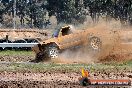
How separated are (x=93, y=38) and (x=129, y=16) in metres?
55.5

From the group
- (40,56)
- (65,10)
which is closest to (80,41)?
(40,56)

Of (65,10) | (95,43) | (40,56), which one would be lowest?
(65,10)

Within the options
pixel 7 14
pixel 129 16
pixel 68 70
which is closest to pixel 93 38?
pixel 68 70

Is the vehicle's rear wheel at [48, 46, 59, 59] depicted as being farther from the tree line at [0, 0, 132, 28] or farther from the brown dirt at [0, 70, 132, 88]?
the tree line at [0, 0, 132, 28]

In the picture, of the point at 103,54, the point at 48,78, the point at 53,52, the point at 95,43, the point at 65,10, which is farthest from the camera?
the point at 65,10

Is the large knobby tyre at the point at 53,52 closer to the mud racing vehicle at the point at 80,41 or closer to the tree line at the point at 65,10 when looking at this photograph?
the mud racing vehicle at the point at 80,41

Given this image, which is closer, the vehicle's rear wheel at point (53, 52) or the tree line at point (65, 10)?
the vehicle's rear wheel at point (53, 52)

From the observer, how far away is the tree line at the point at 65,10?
76.1 m

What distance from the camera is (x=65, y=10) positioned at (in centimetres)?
9188

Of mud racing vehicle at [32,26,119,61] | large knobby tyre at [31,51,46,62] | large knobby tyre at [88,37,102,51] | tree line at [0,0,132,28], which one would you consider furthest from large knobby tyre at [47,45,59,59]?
tree line at [0,0,132,28]

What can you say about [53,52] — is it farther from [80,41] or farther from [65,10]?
[65,10]

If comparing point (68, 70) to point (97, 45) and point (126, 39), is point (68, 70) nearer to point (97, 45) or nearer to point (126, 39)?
point (97, 45)

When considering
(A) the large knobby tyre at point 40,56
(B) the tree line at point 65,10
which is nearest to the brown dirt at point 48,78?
(A) the large knobby tyre at point 40,56

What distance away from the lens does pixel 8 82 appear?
456 inches
